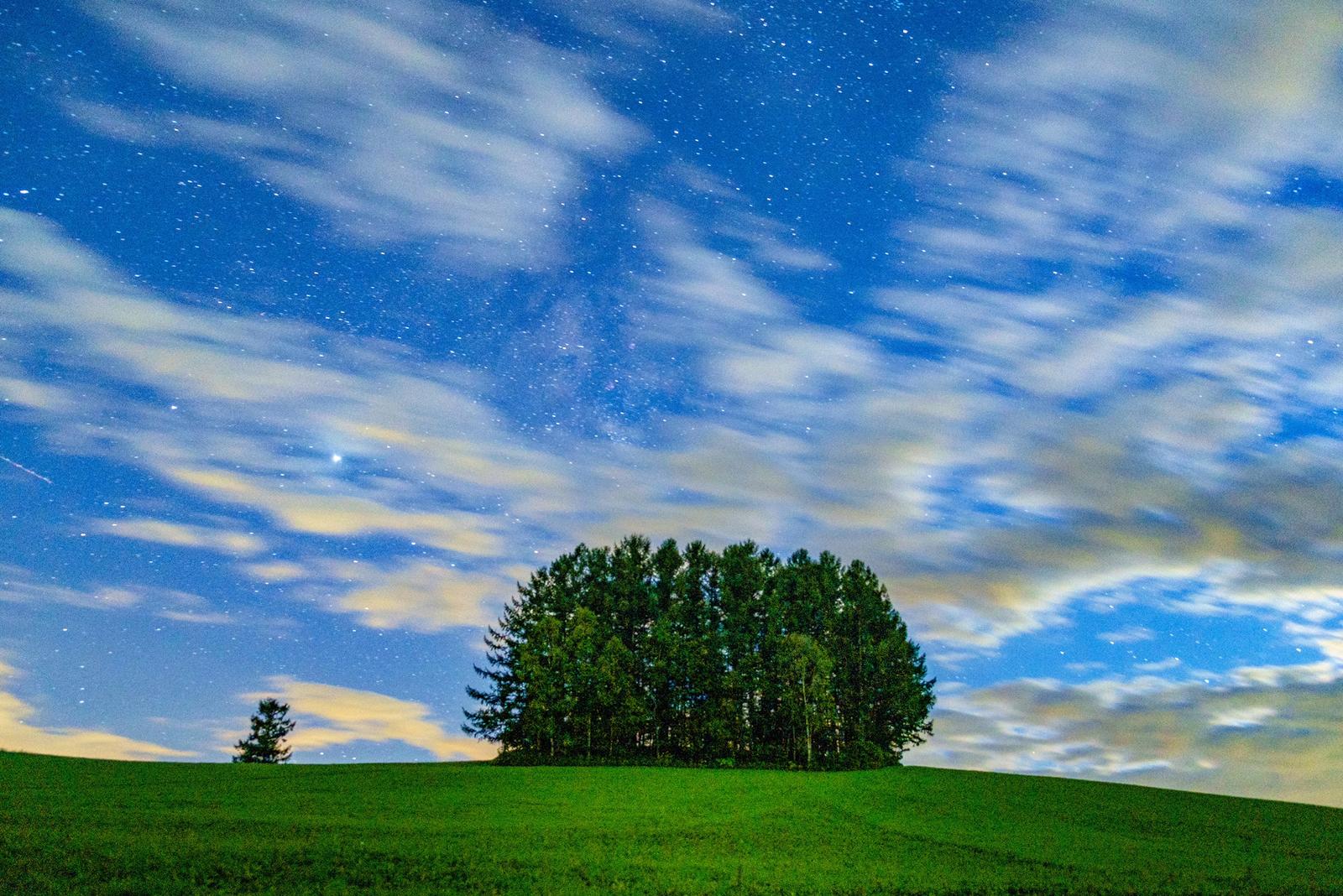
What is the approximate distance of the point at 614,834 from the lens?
115 ft

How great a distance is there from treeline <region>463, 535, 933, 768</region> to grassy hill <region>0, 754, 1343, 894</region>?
18797 mm

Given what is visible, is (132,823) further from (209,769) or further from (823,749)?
(823,749)

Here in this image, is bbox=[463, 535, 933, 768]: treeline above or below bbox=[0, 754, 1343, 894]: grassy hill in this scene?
above

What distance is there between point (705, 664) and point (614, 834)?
2052 inches

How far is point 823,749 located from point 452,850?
63.2 metres

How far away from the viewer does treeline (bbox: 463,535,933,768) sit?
Answer: 7950 centimetres

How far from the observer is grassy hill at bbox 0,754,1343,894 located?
990 inches

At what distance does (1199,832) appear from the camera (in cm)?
4600

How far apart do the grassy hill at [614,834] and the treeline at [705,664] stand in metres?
18.8

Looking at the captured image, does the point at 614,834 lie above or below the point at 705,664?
below

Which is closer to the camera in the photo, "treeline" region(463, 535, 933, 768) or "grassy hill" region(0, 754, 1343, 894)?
"grassy hill" region(0, 754, 1343, 894)

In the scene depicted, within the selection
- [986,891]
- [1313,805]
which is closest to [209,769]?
[986,891]

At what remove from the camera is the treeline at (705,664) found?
7950 cm

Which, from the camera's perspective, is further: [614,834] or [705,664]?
[705,664]
